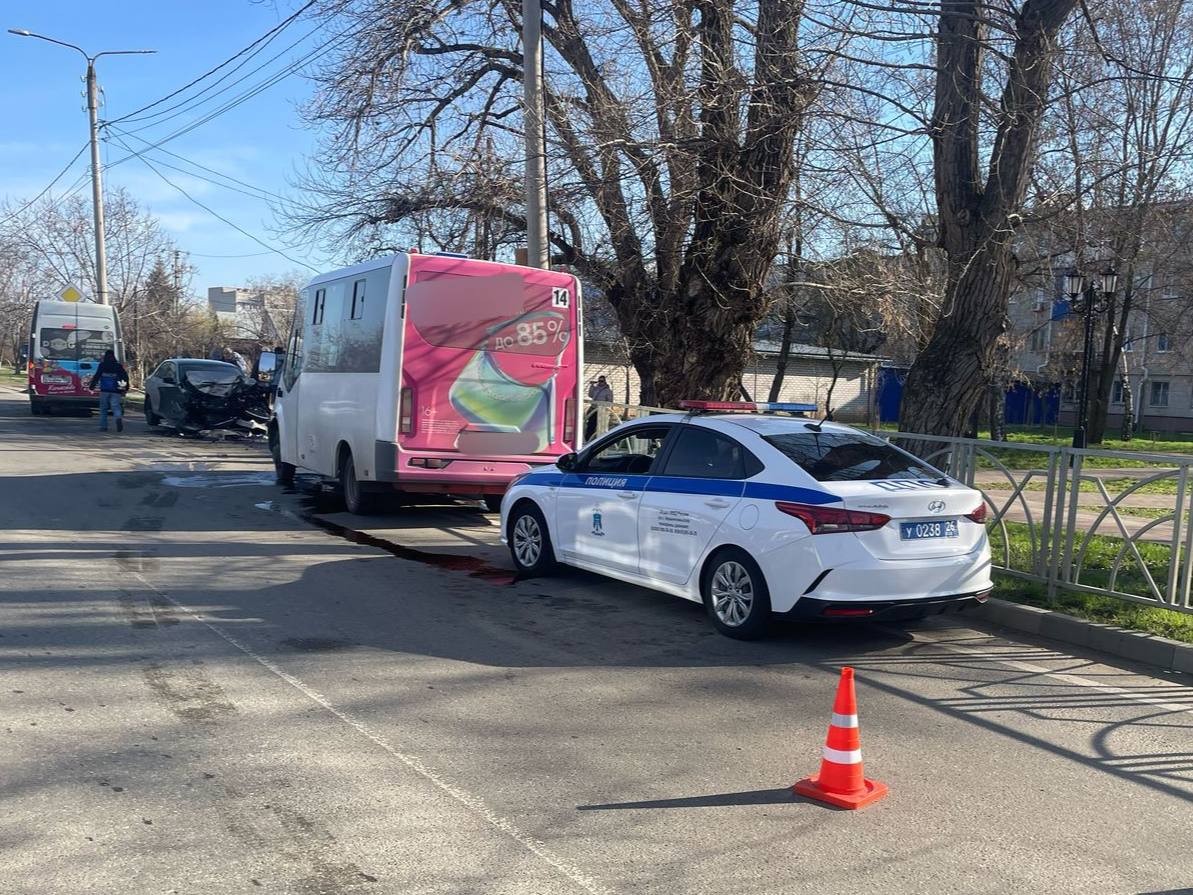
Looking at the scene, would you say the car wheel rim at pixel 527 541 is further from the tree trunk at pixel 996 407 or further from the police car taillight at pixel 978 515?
the tree trunk at pixel 996 407

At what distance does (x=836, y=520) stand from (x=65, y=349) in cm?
2563

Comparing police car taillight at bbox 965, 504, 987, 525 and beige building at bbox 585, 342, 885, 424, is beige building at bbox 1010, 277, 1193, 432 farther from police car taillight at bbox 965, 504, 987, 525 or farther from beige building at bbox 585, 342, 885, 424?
police car taillight at bbox 965, 504, 987, 525

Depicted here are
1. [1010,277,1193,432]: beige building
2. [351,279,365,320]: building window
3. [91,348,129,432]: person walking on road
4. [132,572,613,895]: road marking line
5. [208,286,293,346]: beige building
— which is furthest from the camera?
[208,286,293,346]: beige building

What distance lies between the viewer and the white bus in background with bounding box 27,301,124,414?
26.8 m

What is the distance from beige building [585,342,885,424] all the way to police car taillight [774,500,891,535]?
27.6 meters

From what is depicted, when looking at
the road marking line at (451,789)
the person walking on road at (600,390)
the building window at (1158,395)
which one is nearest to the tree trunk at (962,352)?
the road marking line at (451,789)

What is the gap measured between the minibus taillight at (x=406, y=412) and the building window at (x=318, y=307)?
2963 mm

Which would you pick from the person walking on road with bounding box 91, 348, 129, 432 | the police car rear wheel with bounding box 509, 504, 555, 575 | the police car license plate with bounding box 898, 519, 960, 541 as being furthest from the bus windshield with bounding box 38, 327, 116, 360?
the police car license plate with bounding box 898, 519, 960, 541

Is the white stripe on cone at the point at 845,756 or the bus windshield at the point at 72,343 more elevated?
the bus windshield at the point at 72,343

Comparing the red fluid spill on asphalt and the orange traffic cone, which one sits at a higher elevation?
the orange traffic cone

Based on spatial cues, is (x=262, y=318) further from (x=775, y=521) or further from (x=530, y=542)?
(x=775, y=521)

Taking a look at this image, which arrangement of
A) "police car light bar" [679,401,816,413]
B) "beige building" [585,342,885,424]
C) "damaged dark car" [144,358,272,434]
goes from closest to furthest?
"police car light bar" [679,401,816,413] → "damaged dark car" [144,358,272,434] → "beige building" [585,342,885,424]

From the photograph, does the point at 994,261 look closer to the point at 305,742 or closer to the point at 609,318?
the point at 305,742

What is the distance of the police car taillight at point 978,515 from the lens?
7.18m
